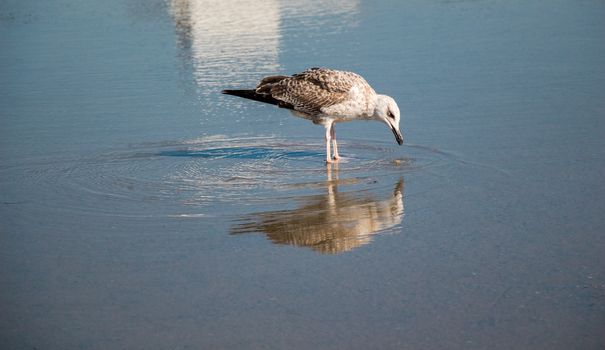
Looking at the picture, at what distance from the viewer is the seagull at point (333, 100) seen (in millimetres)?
10484

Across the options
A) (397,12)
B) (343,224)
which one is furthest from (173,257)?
(397,12)

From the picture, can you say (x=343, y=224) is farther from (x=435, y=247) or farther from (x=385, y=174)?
(x=385, y=174)

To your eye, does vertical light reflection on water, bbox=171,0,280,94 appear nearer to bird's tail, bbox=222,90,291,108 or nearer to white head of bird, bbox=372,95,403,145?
bird's tail, bbox=222,90,291,108

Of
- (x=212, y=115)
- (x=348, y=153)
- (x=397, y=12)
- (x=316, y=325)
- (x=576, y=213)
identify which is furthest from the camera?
(x=397, y=12)

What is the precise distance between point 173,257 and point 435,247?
1894 millimetres

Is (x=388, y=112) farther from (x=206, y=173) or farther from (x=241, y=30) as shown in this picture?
(x=241, y=30)

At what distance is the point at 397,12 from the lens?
18.5 metres

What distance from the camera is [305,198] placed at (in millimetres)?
8688

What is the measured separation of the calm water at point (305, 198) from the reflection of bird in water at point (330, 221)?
0.09ft

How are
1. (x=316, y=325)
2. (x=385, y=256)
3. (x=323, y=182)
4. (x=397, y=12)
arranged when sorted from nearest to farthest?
(x=316, y=325), (x=385, y=256), (x=323, y=182), (x=397, y=12)

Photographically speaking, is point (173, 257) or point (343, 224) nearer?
point (173, 257)

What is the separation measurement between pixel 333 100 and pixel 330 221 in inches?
115

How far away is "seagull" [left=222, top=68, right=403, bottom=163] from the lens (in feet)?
34.4

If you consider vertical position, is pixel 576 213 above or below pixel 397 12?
below
